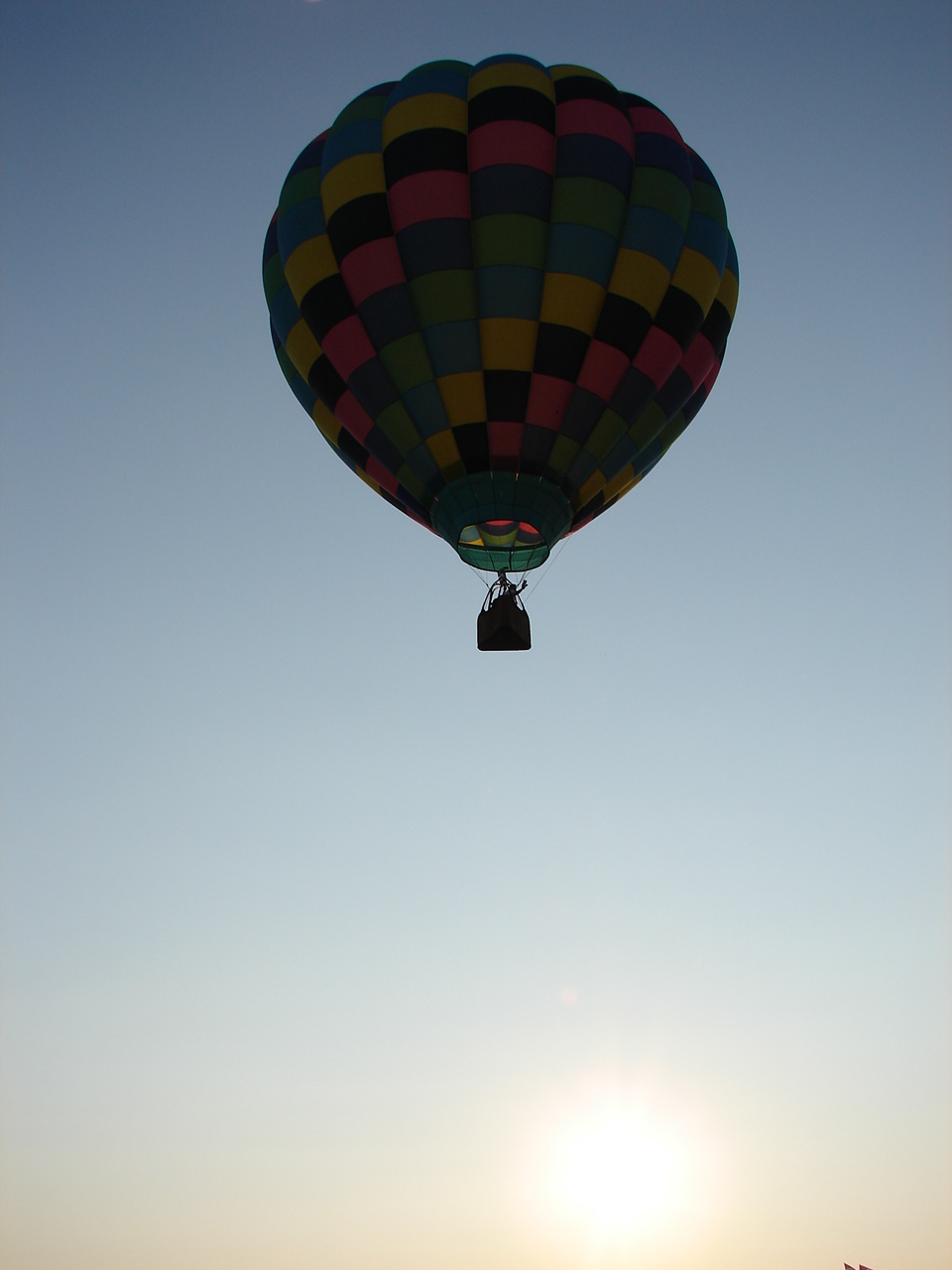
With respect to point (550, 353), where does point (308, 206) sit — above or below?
above

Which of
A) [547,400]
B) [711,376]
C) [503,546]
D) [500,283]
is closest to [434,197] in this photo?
[500,283]

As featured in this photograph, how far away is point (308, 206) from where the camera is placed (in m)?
15.0

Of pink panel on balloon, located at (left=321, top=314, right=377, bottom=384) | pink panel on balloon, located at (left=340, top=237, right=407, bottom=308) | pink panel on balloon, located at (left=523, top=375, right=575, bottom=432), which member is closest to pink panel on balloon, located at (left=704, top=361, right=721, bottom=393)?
pink panel on balloon, located at (left=523, top=375, right=575, bottom=432)

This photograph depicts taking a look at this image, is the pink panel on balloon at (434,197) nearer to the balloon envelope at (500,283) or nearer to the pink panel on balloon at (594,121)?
the balloon envelope at (500,283)

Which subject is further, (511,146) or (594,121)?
(594,121)

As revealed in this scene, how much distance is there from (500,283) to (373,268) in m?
1.60

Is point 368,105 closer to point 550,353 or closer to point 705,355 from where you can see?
point 550,353

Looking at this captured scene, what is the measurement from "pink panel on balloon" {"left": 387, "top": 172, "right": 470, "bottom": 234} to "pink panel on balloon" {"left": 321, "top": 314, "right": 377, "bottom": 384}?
1331mm

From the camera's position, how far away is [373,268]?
14.4 metres

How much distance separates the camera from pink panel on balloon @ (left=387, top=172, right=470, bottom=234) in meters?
14.1

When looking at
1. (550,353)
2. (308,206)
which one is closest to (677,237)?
(550,353)

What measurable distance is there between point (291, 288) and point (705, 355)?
217 inches

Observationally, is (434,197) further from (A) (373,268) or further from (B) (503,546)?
(B) (503,546)

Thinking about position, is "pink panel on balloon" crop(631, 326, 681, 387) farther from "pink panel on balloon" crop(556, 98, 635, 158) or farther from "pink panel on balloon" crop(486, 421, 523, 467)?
"pink panel on balloon" crop(556, 98, 635, 158)
